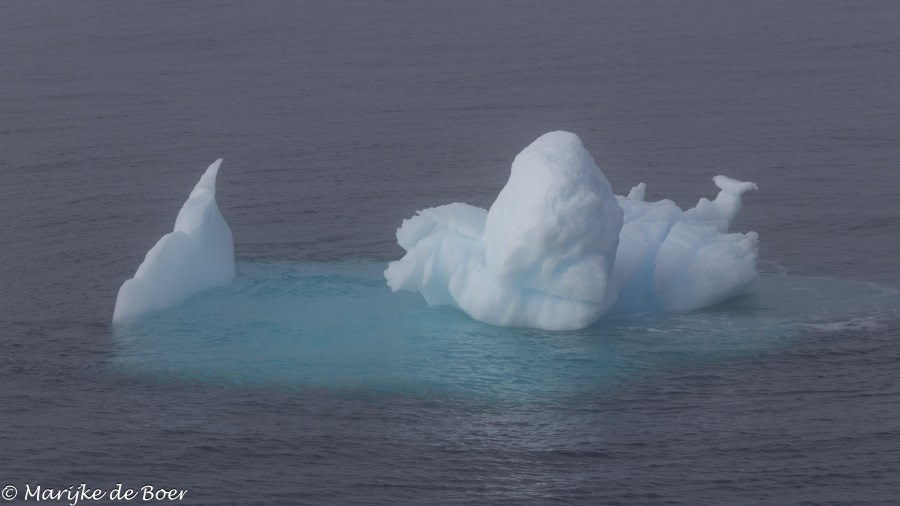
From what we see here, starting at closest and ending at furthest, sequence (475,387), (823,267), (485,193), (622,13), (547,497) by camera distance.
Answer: (547,497)
(475,387)
(823,267)
(485,193)
(622,13)

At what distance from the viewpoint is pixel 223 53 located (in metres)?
60.3

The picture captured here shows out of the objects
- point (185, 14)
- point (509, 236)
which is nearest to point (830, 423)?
point (509, 236)

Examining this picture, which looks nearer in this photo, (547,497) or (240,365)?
(547,497)

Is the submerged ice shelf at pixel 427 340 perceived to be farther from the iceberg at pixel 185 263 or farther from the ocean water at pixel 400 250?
the iceberg at pixel 185 263

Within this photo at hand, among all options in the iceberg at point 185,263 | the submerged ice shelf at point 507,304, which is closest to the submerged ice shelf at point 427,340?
the submerged ice shelf at point 507,304

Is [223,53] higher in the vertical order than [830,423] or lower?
higher

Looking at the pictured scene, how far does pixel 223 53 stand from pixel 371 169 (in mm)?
17521

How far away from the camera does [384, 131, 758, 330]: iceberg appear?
3036 cm

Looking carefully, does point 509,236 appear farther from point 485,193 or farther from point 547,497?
point 485,193

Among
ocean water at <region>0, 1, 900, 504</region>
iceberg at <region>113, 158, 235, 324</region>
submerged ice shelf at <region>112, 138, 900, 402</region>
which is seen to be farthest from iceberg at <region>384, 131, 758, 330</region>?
iceberg at <region>113, 158, 235, 324</region>

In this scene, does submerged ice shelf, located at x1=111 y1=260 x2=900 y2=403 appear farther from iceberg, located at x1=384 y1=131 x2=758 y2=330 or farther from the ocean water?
iceberg, located at x1=384 y1=131 x2=758 y2=330

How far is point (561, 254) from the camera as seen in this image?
99.8 feet

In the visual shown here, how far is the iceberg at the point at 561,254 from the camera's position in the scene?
1195 inches

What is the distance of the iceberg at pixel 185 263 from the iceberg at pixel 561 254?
4.82 m
